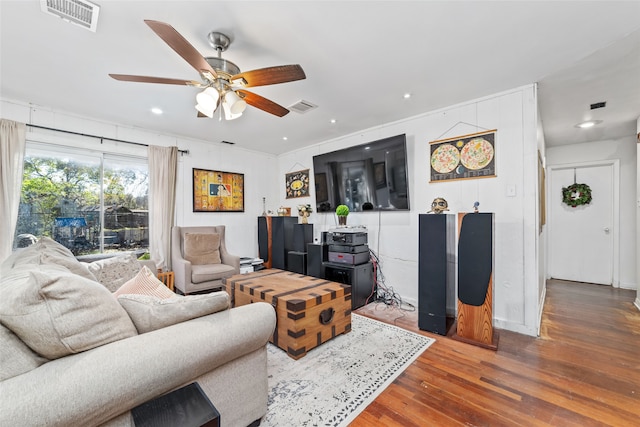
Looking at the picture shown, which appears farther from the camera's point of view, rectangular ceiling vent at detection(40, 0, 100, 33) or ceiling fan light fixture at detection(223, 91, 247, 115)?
ceiling fan light fixture at detection(223, 91, 247, 115)

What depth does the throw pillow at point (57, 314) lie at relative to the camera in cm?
82

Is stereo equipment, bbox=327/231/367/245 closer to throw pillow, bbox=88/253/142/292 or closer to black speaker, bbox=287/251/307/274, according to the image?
black speaker, bbox=287/251/307/274

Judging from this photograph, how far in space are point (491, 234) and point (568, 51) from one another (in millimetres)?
1500

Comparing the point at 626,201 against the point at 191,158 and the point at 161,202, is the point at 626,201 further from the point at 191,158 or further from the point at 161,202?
the point at 161,202

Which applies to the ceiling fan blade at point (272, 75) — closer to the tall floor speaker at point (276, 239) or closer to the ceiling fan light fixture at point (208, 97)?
the ceiling fan light fixture at point (208, 97)

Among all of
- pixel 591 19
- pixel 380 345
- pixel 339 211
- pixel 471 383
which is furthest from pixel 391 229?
pixel 591 19

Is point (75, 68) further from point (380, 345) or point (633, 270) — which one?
point (633, 270)

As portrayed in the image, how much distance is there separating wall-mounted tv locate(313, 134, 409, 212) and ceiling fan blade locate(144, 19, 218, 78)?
228 centimetres

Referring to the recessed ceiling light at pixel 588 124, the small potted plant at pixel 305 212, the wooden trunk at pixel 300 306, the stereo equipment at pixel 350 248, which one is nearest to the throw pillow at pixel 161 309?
the wooden trunk at pixel 300 306

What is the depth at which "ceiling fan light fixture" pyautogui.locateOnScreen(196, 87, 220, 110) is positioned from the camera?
1.84 metres

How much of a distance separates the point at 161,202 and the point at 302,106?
2.41 metres

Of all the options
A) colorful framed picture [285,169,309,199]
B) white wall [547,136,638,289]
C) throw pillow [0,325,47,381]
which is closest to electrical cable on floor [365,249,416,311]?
colorful framed picture [285,169,309,199]

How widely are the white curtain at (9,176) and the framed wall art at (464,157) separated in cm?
455

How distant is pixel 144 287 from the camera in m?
1.44
